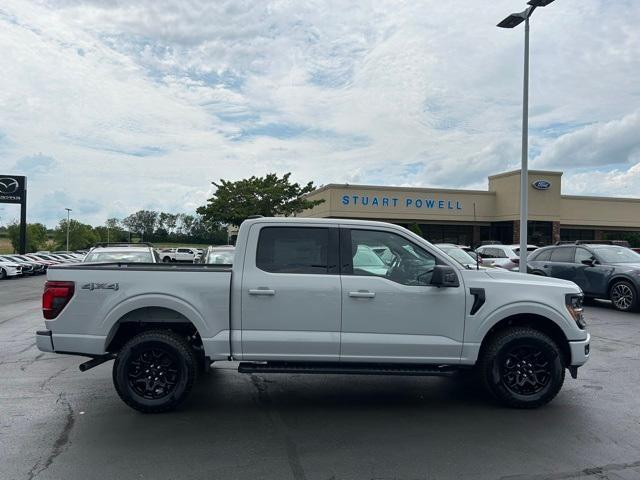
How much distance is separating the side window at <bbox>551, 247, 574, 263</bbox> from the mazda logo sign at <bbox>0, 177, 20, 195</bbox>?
36.5m

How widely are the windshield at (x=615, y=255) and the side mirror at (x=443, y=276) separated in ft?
31.4

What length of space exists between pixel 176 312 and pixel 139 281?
49cm

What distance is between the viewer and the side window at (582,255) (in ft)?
43.9

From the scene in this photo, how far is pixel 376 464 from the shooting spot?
419 centimetres

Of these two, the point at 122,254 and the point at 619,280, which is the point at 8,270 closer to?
the point at 122,254

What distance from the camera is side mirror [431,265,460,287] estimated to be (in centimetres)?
514

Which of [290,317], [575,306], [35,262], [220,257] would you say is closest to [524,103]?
[220,257]

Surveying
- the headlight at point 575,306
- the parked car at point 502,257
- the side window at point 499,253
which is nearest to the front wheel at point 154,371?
the headlight at point 575,306

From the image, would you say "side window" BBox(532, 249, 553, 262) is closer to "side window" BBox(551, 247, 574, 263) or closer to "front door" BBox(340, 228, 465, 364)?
"side window" BBox(551, 247, 574, 263)

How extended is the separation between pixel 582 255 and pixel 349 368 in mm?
10508

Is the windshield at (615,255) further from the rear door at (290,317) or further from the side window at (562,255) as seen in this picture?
the rear door at (290,317)

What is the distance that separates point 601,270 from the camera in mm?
12797

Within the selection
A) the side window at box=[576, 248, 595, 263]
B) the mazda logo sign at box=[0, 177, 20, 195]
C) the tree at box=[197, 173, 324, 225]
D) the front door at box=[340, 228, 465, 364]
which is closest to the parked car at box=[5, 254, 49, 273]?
the mazda logo sign at box=[0, 177, 20, 195]

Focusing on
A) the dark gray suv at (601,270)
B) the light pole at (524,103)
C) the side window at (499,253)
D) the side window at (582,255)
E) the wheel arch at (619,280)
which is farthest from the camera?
the side window at (499,253)
